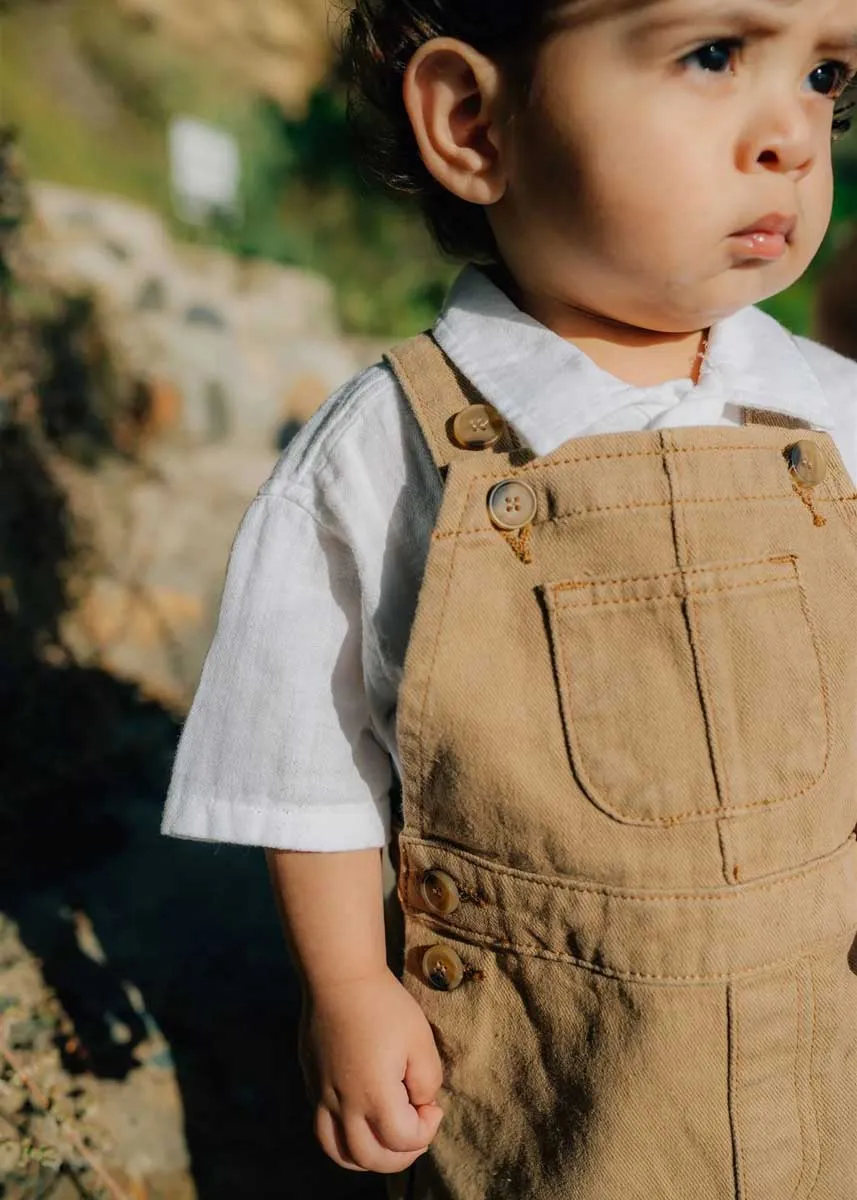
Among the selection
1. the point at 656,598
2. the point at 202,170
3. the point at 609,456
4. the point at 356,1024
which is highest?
the point at 202,170

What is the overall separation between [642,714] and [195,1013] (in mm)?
861

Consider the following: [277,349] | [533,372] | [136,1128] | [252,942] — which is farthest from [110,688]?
[533,372]

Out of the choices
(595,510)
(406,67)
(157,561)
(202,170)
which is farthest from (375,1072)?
(202,170)

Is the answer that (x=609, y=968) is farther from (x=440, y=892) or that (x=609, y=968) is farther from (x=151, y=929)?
(x=151, y=929)

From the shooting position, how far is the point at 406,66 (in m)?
1.02

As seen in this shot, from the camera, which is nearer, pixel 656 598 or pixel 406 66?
pixel 656 598

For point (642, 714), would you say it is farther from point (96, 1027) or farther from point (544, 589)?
point (96, 1027)

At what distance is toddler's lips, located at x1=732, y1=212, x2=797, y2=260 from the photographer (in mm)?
861

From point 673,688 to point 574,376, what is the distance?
0.27 meters

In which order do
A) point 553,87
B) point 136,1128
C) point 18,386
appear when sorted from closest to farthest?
point 553,87 < point 136,1128 < point 18,386

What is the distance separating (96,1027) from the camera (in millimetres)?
1388

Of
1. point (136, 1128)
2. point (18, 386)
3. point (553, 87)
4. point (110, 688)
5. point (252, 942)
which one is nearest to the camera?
point (553, 87)

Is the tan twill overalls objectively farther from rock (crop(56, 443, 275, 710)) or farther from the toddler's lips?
rock (crop(56, 443, 275, 710))

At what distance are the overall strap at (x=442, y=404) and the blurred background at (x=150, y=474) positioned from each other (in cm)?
88
